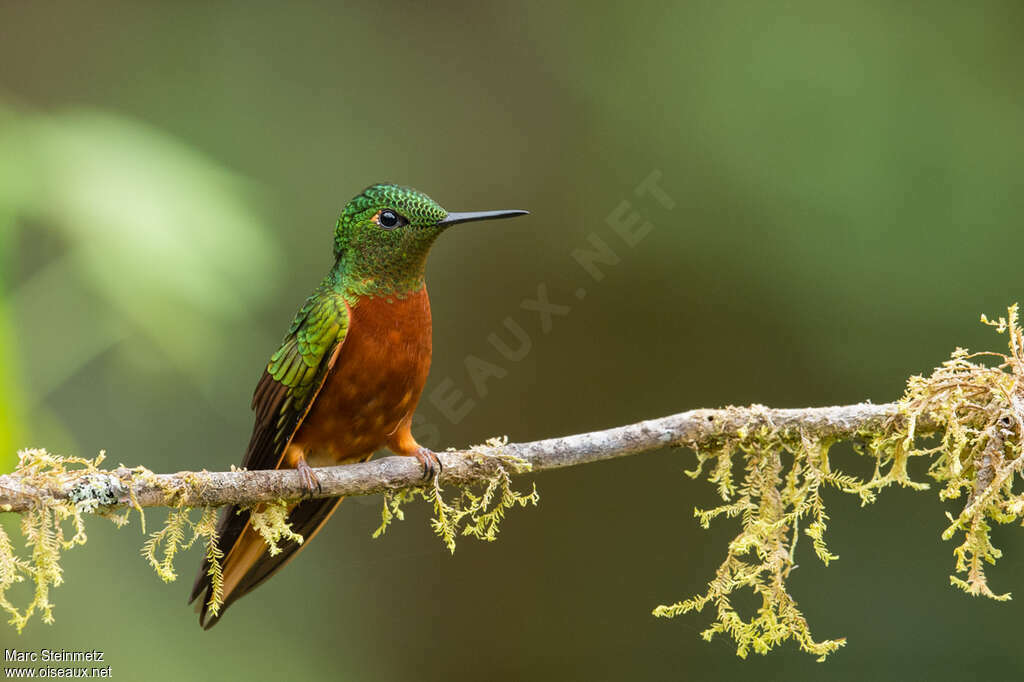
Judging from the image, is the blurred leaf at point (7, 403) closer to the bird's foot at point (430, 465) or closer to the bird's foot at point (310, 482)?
the bird's foot at point (310, 482)

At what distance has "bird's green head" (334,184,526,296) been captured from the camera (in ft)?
9.14

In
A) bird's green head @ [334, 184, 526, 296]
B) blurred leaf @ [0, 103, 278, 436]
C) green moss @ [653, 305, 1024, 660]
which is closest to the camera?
green moss @ [653, 305, 1024, 660]

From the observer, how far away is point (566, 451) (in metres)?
2.49

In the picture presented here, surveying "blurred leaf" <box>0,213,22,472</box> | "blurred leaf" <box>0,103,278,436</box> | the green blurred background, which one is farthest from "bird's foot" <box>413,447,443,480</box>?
the green blurred background

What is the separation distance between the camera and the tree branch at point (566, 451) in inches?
94.0

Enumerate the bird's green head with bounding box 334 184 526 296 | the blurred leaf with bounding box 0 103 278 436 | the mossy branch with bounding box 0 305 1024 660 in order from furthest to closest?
the blurred leaf with bounding box 0 103 278 436 → the bird's green head with bounding box 334 184 526 296 → the mossy branch with bounding box 0 305 1024 660

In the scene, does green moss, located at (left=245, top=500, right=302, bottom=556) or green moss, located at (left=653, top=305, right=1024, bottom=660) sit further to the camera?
green moss, located at (left=245, top=500, right=302, bottom=556)

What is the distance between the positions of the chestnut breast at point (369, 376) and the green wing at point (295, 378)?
1.6 inches

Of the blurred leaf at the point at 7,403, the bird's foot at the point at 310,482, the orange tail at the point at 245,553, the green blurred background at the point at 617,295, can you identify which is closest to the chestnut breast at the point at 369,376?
the orange tail at the point at 245,553

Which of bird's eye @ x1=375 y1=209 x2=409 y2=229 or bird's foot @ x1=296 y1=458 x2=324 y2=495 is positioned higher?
bird's eye @ x1=375 y1=209 x2=409 y2=229

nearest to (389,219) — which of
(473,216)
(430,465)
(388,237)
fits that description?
(388,237)

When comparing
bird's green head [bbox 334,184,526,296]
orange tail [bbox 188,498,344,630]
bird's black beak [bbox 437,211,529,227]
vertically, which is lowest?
orange tail [bbox 188,498,344,630]

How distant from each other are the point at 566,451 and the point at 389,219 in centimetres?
83

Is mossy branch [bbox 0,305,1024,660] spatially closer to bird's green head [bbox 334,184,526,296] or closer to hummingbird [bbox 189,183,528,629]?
hummingbird [bbox 189,183,528,629]
